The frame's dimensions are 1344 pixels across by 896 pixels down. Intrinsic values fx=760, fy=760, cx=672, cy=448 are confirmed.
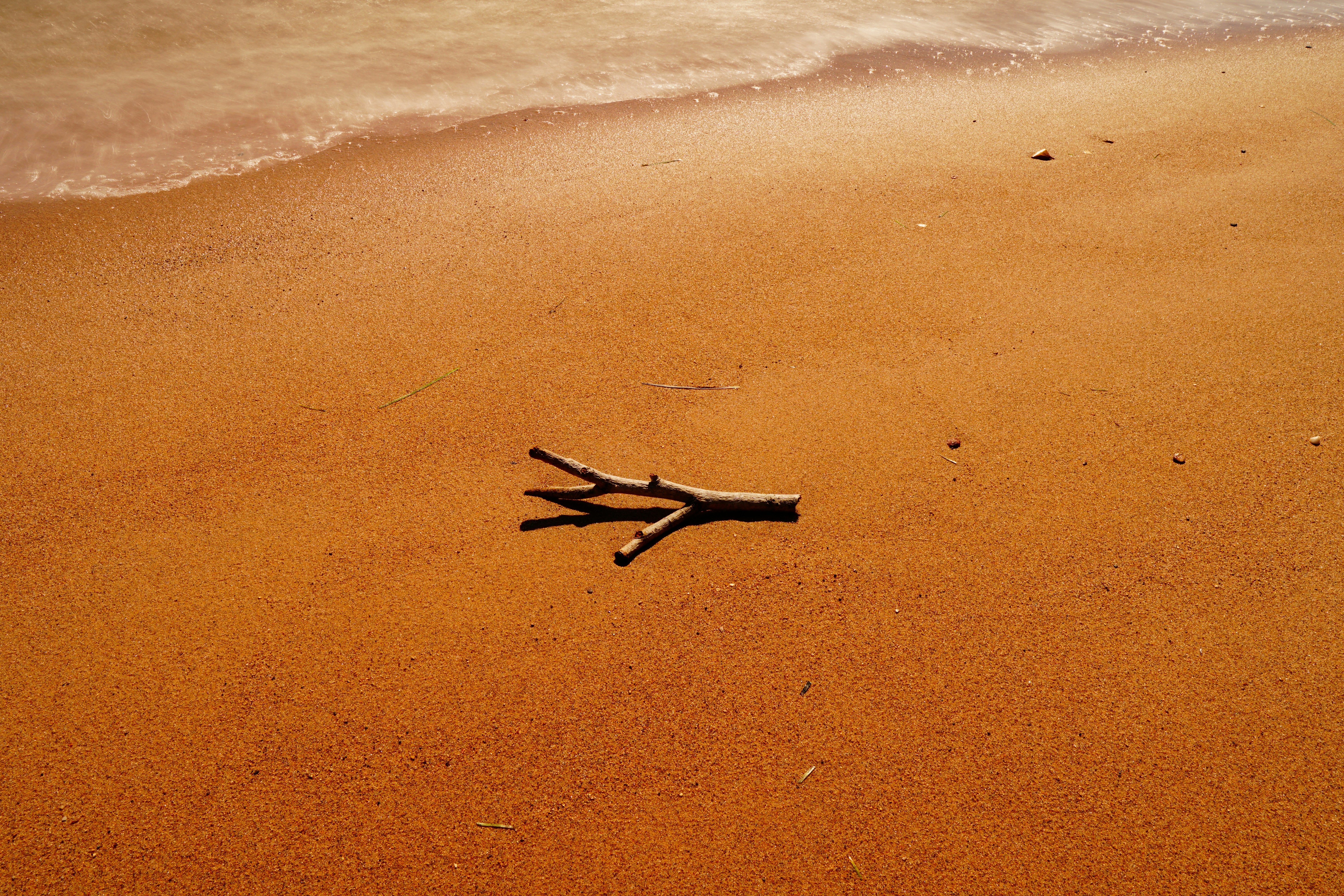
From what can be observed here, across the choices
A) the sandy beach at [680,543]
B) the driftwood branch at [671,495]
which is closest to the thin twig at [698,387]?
the sandy beach at [680,543]

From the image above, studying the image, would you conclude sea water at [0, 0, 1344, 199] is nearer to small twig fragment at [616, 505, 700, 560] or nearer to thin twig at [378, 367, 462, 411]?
thin twig at [378, 367, 462, 411]

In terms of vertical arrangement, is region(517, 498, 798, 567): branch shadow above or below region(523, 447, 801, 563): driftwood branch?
below

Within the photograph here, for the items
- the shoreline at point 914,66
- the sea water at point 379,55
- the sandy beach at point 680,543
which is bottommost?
the sandy beach at point 680,543

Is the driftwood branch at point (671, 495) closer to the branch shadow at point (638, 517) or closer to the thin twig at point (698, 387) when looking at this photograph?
the branch shadow at point (638, 517)

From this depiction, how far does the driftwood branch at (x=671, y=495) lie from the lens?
2.31 meters

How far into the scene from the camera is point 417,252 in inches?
140

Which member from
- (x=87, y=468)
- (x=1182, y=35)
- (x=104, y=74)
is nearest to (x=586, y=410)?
(x=87, y=468)

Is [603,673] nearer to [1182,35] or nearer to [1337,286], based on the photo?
[1337,286]

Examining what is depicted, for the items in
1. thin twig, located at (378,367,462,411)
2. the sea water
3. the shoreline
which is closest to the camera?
thin twig, located at (378,367,462,411)

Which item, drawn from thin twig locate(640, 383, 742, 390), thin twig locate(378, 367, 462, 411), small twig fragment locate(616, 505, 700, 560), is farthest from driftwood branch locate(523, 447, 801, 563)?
thin twig locate(378, 367, 462, 411)

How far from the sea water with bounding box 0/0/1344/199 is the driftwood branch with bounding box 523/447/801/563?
3352 mm

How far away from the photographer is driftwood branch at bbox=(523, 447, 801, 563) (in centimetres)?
231

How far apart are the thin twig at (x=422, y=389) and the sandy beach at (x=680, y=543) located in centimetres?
1

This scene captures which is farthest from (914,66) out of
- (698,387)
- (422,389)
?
(422,389)
